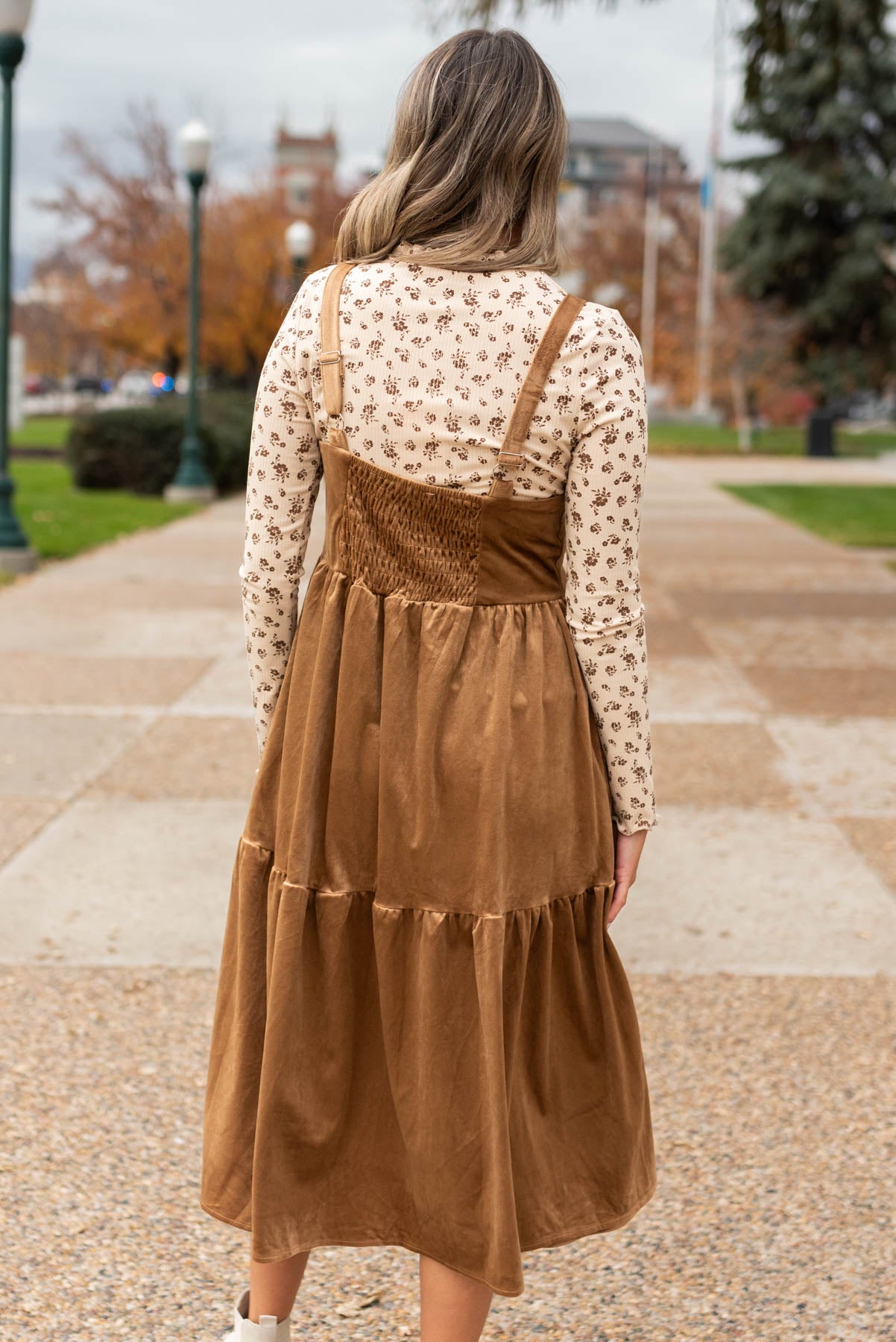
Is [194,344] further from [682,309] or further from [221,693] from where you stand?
[682,309]

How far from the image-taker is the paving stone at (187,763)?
18.7 feet

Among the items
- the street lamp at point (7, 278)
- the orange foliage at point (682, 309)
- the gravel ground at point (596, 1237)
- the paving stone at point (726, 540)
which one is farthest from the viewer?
the orange foliage at point (682, 309)

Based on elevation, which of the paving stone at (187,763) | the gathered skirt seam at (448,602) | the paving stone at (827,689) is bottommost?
the paving stone at (187,763)

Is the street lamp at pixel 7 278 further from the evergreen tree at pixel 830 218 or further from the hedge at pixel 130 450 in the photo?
the evergreen tree at pixel 830 218

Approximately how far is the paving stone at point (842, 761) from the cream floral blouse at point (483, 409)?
3.75 m

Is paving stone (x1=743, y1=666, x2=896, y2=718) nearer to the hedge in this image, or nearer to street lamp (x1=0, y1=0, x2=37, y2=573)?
street lamp (x1=0, y1=0, x2=37, y2=573)

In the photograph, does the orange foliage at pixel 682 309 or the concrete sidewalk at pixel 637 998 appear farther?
the orange foliage at pixel 682 309

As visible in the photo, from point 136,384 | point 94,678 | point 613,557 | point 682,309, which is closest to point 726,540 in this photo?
point 94,678

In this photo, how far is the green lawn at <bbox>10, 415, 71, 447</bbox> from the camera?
104ft

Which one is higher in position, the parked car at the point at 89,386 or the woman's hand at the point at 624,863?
the parked car at the point at 89,386

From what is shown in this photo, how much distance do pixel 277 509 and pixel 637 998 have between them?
2.17 meters

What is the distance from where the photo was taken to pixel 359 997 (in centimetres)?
216

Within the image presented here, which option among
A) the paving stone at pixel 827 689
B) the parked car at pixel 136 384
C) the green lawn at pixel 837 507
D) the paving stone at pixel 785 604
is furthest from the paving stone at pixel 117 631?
the parked car at pixel 136 384

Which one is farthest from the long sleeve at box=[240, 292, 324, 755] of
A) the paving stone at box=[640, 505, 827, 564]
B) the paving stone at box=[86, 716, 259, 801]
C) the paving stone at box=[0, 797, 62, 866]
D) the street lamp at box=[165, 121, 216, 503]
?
the street lamp at box=[165, 121, 216, 503]
